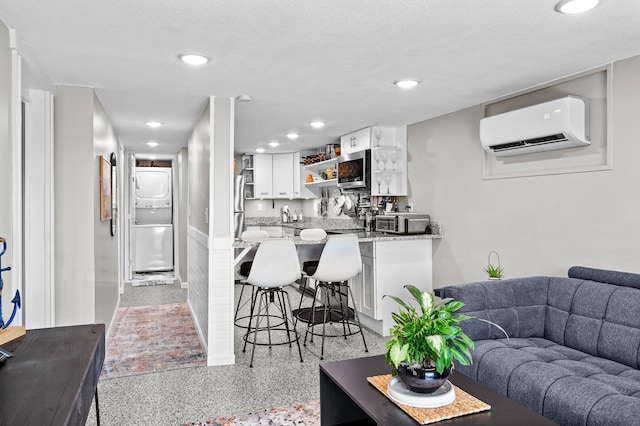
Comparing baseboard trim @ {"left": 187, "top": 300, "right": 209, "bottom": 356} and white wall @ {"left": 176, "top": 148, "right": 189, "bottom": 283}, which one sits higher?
white wall @ {"left": 176, "top": 148, "right": 189, "bottom": 283}

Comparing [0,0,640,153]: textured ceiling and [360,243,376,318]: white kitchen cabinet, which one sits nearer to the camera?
[0,0,640,153]: textured ceiling

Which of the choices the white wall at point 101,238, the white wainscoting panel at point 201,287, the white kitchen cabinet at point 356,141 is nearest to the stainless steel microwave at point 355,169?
the white kitchen cabinet at point 356,141

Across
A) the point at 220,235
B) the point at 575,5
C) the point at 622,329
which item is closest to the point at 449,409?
the point at 622,329

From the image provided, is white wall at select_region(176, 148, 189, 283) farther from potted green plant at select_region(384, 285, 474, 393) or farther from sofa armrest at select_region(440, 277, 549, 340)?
potted green plant at select_region(384, 285, 474, 393)

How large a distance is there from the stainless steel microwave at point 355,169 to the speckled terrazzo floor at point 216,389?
6.44 feet

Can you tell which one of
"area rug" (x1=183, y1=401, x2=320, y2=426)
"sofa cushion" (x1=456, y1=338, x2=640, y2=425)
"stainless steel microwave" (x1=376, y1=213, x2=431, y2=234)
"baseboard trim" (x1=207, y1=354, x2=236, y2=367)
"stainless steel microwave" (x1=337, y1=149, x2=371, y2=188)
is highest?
"stainless steel microwave" (x1=337, y1=149, x2=371, y2=188)

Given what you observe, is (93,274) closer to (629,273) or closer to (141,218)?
(629,273)

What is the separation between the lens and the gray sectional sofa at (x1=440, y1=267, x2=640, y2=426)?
199 cm

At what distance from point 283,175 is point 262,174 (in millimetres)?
362

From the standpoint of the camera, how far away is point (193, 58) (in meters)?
2.69

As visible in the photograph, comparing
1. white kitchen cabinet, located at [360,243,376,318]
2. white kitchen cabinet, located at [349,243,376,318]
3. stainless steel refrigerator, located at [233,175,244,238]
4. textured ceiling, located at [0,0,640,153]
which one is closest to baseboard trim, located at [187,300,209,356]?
white kitchen cabinet, located at [349,243,376,318]

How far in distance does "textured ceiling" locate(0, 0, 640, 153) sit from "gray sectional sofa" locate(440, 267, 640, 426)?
1454mm

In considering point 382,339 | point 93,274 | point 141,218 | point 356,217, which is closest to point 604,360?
point 382,339

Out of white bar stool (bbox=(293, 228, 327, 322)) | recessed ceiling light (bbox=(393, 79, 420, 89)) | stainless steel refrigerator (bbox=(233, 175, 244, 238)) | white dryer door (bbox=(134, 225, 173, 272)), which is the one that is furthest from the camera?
white dryer door (bbox=(134, 225, 173, 272))
